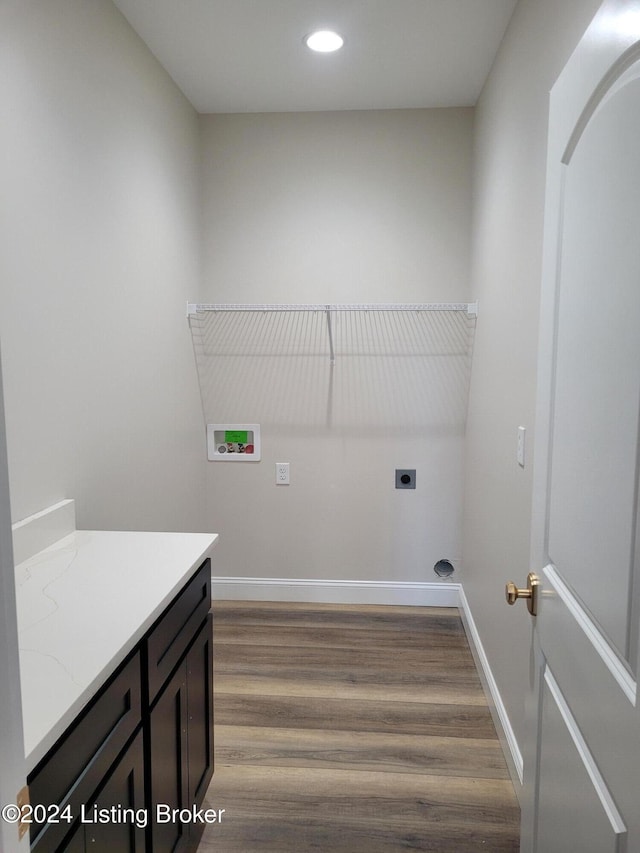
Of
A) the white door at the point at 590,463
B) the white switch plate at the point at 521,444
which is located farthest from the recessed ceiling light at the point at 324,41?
the white switch plate at the point at 521,444

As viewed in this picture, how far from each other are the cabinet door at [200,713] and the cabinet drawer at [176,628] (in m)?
0.06

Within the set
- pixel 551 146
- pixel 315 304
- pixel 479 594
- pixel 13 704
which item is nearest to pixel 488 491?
pixel 479 594

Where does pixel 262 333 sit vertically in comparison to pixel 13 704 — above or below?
above

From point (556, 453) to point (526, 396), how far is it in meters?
0.82

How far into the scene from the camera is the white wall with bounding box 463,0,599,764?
176 centimetres

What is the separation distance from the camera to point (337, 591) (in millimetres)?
3326

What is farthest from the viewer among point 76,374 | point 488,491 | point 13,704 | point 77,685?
point 488,491

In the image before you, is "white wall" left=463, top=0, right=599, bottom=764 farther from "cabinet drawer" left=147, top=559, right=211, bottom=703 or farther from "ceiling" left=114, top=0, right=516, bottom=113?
"cabinet drawer" left=147, top=559, right=211, bottom=703

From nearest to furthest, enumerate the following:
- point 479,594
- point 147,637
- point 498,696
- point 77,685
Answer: point 77,685 → point 147,637 → point 498,696 → point 479,594

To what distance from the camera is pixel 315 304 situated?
123 inches

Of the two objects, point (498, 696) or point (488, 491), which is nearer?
point (498, 696)

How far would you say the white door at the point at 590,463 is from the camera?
30.5 inches

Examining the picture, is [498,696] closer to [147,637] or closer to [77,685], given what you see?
[147,637]

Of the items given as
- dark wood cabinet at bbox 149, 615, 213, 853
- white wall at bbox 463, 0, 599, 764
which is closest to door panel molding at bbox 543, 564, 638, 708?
white wall at bbox 463, 0, 599, 764
